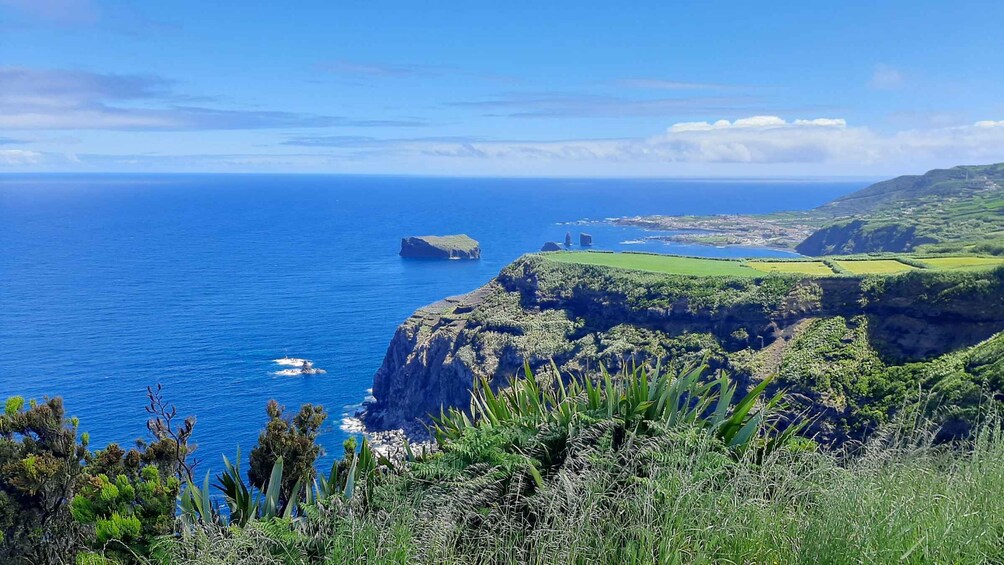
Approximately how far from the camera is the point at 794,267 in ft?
170

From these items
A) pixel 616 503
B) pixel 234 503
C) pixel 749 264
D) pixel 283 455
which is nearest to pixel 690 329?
pixel 749 264

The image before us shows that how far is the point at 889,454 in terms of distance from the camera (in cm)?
600

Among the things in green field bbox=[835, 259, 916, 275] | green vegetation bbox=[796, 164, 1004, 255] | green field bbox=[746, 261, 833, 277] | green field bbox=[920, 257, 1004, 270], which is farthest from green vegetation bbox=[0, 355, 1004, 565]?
green vegetation bbox=[796, 164, 1004, 255]

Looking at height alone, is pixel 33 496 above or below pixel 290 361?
above

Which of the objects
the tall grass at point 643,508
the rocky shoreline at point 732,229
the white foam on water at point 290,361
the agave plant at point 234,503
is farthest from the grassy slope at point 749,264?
the rocky shoreline at point 732,229

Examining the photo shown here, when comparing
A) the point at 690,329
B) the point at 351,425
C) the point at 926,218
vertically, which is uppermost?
the point at 926,218

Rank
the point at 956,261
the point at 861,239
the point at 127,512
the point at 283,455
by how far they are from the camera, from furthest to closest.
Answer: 1. the point at 861,239
2. the point at 956,261
3. the point at 283,455
4. the point at 127,512

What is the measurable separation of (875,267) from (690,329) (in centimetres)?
1421

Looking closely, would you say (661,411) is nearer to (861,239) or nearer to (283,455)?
(283,455)

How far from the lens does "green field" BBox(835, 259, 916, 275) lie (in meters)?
44.9

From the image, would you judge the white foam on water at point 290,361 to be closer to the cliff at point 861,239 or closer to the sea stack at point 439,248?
the sea stack at point 439,248

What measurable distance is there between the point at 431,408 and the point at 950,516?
4904 cm

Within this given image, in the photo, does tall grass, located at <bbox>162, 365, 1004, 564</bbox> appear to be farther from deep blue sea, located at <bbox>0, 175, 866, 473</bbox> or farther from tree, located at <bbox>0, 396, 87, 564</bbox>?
deep blue sea, located at <bbox>0, 175, 866, 473</bbox>

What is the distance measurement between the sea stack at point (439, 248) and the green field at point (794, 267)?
6832 cm
